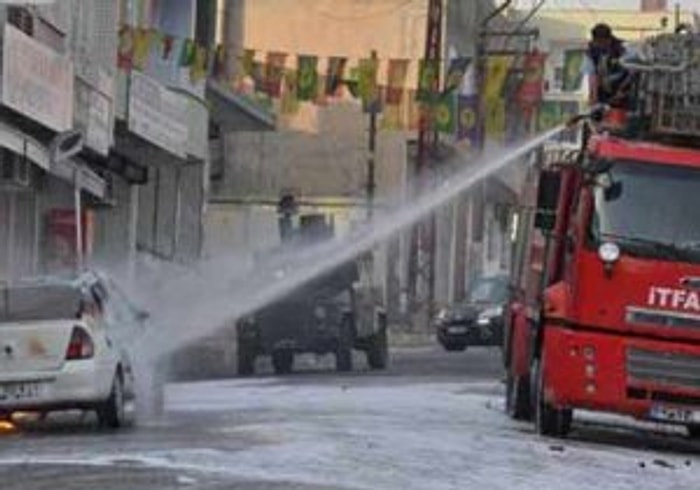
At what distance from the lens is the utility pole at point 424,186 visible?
158 ft

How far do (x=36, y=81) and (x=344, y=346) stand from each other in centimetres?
770

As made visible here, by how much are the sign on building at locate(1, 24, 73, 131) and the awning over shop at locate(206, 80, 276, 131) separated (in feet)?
45.9

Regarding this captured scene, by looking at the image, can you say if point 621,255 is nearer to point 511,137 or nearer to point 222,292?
point 222,292

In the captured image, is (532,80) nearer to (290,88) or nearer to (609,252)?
(290,88)

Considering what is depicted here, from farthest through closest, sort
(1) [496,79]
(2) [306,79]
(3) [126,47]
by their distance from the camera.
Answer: (2) [306,79]
(1) [496,79]
(3) [126,47]

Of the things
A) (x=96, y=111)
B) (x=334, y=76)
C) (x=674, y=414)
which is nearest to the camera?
(x=674, y=414)

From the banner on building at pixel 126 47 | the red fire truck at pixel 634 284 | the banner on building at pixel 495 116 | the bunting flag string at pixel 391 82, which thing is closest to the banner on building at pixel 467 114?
the bunting flag string at pixel 391 82

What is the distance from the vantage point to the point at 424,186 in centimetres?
5106

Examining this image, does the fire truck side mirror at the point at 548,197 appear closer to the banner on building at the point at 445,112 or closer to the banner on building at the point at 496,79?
the banner on building at the point at 496,79

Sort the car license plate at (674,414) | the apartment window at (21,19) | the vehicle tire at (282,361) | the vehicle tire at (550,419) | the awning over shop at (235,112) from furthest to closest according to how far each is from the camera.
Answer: the awning over shop at (235,112)
the vehicle tire at (282,361)
the apartment window at (21,19)
the vehicle tire at (550,419)
the car license plate at (674,414)

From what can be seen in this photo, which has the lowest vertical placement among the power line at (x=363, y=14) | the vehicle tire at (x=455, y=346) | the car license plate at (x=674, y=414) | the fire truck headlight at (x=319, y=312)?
the vehicle tire at (x=455, y=346)

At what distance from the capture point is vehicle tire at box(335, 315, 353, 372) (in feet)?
104

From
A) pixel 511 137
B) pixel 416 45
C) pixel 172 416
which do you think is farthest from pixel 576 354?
pixel 416 45

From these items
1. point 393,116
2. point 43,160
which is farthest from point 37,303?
point 393,116
